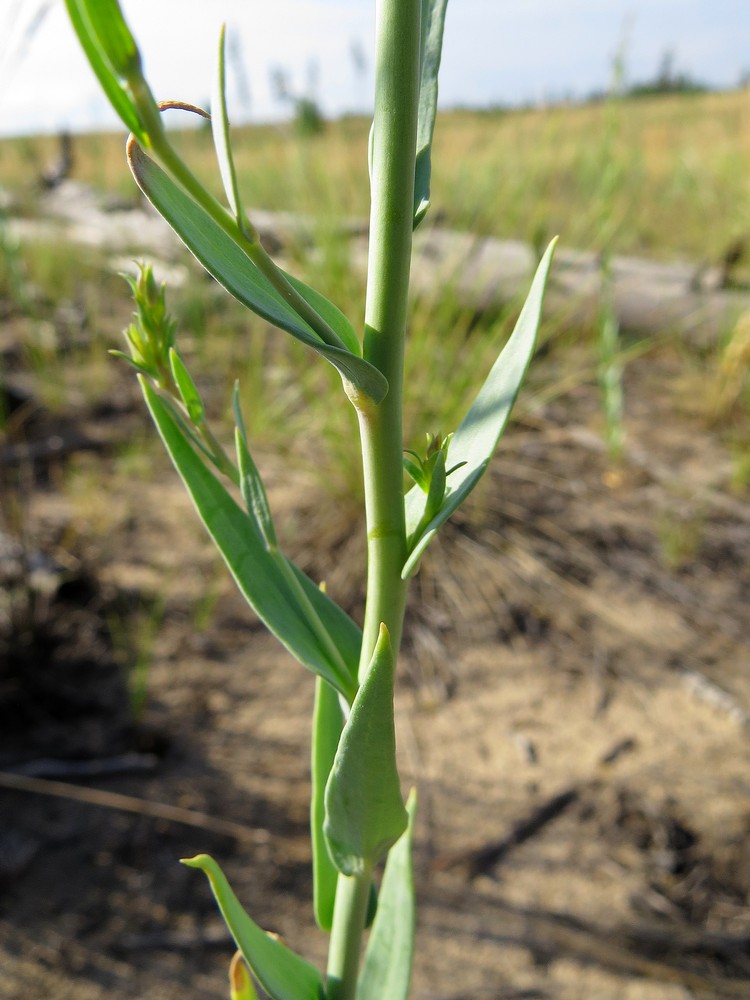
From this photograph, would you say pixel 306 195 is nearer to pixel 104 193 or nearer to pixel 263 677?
pixel 263 677

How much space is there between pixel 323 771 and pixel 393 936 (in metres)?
0.12

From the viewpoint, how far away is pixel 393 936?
0.51 m

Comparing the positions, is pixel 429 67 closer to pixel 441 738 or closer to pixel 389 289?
pixel 389 289

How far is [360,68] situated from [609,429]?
42.0 inches

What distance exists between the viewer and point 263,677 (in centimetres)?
155

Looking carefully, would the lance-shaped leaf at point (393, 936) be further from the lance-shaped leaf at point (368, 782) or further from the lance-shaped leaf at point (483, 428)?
the lance-shaped leaf at point (483, 428)

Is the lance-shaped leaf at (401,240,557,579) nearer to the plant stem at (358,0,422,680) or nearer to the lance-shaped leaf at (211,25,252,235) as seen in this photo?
the plant stem at (358,0,422,680)

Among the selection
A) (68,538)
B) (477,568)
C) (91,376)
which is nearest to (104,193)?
(91,376)

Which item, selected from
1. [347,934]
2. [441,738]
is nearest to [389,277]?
[347,934]

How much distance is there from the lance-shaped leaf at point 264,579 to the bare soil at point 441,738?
2.79 ft

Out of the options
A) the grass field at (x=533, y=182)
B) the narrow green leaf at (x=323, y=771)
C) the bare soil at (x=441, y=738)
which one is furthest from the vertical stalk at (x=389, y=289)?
the grass field at (x=533, y=182)

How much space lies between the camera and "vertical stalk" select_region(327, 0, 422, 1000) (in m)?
0.30

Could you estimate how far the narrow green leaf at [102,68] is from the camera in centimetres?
23

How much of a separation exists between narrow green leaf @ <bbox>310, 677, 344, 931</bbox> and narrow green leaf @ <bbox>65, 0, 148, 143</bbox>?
0.33 meters
